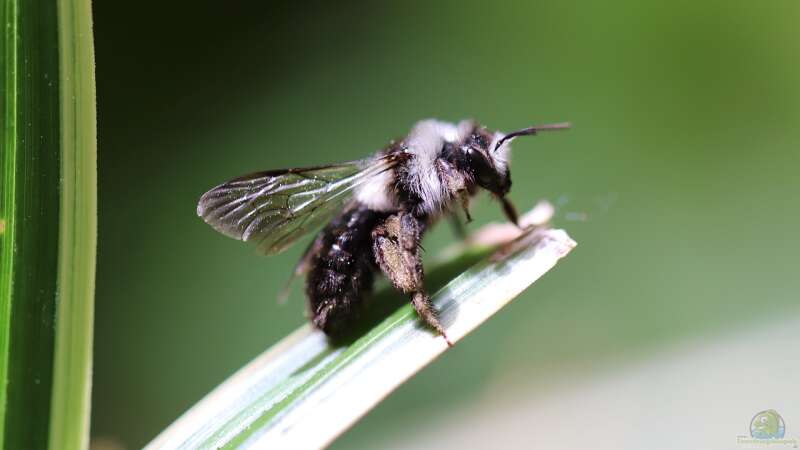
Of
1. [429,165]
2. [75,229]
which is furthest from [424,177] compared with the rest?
[75,229]

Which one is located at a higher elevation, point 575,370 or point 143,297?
point 143,297

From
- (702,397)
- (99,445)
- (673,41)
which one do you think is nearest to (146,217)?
(99,445)

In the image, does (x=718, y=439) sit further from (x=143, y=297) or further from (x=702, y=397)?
(x=143, y=297)

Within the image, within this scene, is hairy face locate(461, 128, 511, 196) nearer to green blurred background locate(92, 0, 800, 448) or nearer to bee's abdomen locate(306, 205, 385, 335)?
bee's abdomen locate(306, 205, 385, 335)

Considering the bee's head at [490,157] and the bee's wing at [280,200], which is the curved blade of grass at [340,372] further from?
the bee's wing at [280,200]

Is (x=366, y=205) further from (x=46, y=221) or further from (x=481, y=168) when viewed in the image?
(x=46, y=221)

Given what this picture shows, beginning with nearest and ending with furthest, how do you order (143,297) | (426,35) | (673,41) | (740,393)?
(740,393) → (143,297) → (673,41) → (426,35)

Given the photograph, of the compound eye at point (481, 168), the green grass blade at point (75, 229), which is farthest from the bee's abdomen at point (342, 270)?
the green grass blade at point (75, 229)
